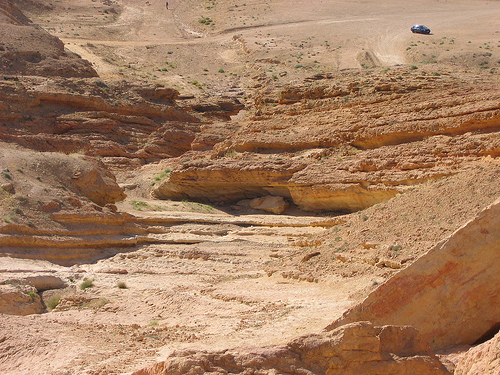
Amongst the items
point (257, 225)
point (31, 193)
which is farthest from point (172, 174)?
point (31, 193)

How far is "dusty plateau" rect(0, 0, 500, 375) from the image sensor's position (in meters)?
7.10

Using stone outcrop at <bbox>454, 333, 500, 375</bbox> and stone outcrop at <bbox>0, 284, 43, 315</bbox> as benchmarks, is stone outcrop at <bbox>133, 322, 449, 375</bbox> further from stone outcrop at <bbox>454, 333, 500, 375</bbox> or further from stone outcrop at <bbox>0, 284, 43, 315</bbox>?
stone outcrop at <bbox>0, 284, 43, 315</bbox>

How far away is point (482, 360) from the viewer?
18.7 feet

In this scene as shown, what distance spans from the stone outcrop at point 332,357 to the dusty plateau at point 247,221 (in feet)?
0.06

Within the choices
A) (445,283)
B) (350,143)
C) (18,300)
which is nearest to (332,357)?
(445,283)

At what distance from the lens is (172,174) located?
73.7ft

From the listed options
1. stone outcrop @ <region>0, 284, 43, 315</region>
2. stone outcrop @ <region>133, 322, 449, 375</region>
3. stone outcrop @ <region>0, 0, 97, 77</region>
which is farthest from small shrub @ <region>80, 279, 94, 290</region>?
stone outcrop @ <region>0, 0, 97, 77</region>

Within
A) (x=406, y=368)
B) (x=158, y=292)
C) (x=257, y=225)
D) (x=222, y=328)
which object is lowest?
(x=257, y=225)

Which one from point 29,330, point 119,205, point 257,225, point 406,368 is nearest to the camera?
point 406,368

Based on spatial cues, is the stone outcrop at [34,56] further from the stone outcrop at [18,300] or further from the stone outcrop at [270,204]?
the stone outcrop at [18,300]

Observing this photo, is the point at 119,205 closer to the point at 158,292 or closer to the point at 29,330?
the point at 158,292

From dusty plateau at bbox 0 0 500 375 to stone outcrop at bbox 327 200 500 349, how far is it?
2 centimetres

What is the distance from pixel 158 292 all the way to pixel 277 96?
15.0 metres

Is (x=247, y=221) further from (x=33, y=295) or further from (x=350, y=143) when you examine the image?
(x=33, y=295)
